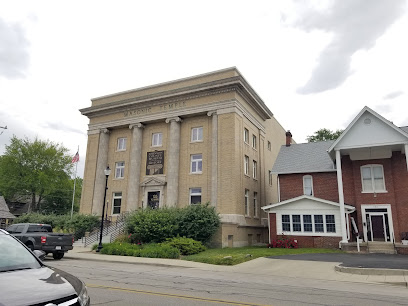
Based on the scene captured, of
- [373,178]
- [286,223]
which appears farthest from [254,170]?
[373,178]

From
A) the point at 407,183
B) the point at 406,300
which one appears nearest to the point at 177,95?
the point at 407,183

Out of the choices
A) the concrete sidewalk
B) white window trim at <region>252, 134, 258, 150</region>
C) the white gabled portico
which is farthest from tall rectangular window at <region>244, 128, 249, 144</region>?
the concrete sidewalk

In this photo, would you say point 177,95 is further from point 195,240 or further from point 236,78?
point 195,240

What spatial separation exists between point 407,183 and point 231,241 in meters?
14.6

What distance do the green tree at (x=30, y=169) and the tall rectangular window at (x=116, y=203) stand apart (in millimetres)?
28067

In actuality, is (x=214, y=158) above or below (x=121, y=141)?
below

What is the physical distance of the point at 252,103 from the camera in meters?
33.1

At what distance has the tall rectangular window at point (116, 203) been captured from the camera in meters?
33.7

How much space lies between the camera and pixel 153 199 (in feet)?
104

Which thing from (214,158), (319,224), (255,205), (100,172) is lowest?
(319,224)

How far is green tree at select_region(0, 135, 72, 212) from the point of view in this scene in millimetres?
55719

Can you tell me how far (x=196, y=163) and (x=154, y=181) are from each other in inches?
184

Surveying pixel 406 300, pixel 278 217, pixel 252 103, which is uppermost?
pixel 252 103

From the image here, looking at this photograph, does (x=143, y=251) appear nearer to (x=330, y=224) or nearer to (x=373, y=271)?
(x=373, y=271)
